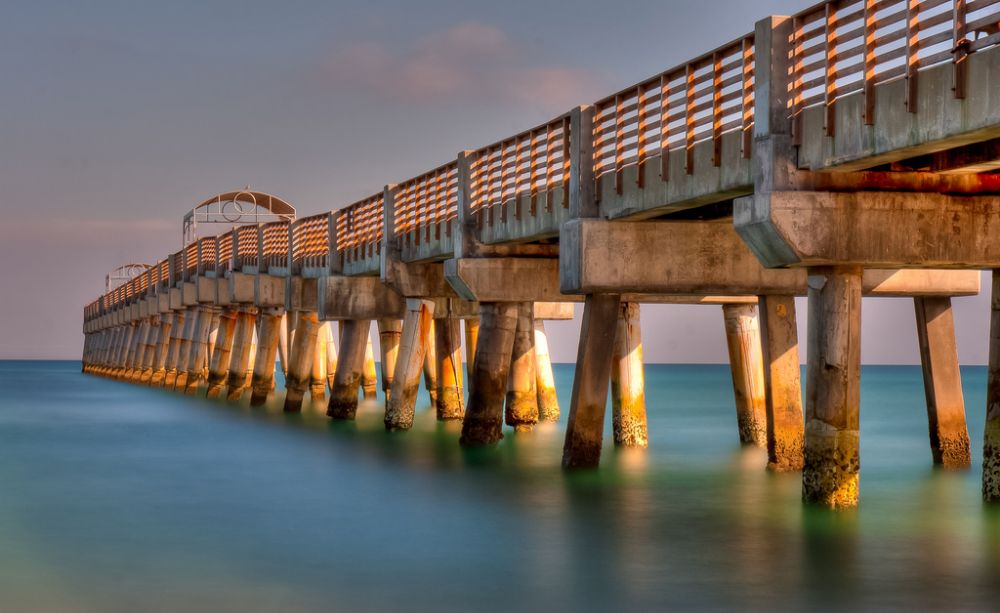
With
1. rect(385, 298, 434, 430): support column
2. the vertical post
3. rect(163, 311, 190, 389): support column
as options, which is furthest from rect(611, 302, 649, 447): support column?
rect(163, 311, 190, 389): support column

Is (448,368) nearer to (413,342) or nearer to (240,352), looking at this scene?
(413,342)

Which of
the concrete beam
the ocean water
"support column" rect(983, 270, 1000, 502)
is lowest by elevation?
the ocean water

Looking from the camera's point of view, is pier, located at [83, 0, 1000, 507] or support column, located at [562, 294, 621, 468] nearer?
pier, located at [83, 0, 1000, 507]

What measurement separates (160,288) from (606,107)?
145 feet

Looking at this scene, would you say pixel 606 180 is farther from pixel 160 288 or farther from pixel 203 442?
Result: pixel 160 288

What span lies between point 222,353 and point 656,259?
3205cm

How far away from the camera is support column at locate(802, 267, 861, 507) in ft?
51.3

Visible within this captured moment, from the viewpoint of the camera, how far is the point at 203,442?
30594mm

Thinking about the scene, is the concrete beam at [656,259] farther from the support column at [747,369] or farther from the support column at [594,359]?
the support column at [747,369]

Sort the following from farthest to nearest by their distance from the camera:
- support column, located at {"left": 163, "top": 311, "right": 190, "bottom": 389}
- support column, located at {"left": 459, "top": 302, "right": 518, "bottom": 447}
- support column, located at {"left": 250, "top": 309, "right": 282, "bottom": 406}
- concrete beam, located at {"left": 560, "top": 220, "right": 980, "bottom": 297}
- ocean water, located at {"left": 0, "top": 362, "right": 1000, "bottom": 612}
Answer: support column, located at {"left": 163, "top": 311, "right": 190, "bottom": 389}, support column, located at {"left": 250, "top": 309, "right": 282, "bottom": 406}, support column, located at {"left": 459, "top": 302, "right": 518, "bottom": 447}, concrete beam, located at {"left": 560, "top": 220, "right": 980, "bottom": 297}, ocean water, located at {"left": 0, "top": 362, "right": 1000, "bottom": 612}

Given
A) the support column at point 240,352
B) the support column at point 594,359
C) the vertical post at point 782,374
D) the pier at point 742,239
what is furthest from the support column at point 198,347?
the vertical post at point 782,374

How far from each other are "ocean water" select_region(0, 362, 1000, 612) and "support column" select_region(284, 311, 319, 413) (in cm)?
889

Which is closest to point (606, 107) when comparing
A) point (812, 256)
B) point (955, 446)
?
point (812, 256)

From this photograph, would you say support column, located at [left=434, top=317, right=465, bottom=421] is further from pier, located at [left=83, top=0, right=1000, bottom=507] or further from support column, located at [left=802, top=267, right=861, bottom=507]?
support column, located at [left=802, top=267, right=861, bottom=507]
